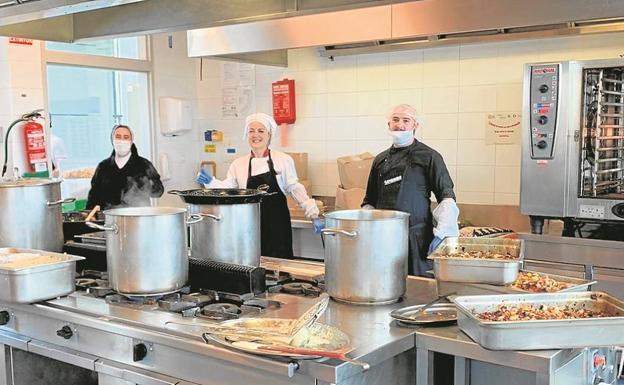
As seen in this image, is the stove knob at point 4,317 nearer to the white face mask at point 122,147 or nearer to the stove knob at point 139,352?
the stove knob at point 139,352

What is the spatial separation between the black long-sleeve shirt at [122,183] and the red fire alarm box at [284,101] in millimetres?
1287

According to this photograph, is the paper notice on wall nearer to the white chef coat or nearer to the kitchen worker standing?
the kitchen worker standing

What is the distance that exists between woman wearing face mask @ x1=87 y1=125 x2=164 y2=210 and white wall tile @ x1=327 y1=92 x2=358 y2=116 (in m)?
1.52

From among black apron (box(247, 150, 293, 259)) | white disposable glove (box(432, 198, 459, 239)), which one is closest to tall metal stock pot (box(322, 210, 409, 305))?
white disposable glove (box(432, 198, 459, 239))

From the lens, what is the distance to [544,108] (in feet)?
A: 11.2

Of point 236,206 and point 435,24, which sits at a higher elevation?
point 435,24

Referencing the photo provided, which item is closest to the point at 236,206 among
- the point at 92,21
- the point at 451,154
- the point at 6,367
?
the point at 6,367

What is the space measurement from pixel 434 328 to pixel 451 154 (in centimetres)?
284

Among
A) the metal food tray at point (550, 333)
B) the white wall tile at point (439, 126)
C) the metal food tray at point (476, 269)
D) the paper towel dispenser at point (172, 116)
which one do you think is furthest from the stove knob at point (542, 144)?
the paper towel dispenser at point (172, 116)

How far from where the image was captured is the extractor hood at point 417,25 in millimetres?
2967

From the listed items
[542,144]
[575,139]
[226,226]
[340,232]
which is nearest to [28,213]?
[226,226]

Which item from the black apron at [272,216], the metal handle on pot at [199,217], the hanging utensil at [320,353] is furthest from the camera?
the black apron at [272,216]

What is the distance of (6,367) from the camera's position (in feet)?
7.66

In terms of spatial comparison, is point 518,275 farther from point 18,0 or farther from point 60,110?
point 60,110
